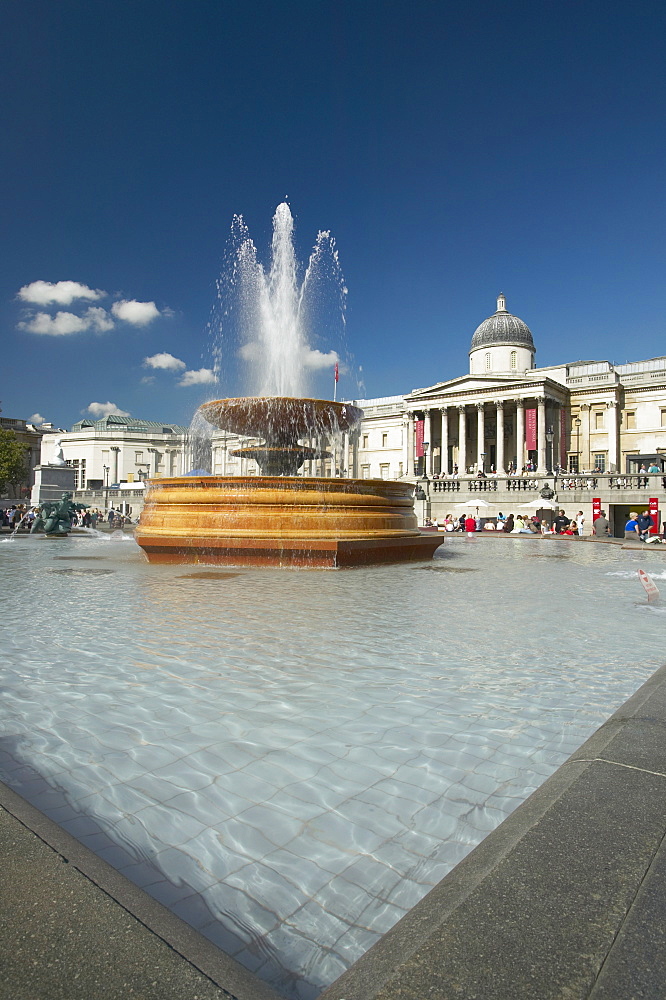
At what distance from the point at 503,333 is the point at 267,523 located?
56.0 meters

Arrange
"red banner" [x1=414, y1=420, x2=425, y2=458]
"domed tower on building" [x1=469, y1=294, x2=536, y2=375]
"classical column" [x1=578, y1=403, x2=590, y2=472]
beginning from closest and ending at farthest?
"classical column" [x1=578, y1=403, x2=590, y2=472]
"red banner" [x1=414, y1=420, x2=425, y2=458]
"domed tower on building" [x1=469, y1=294, x2=536, y2=375]

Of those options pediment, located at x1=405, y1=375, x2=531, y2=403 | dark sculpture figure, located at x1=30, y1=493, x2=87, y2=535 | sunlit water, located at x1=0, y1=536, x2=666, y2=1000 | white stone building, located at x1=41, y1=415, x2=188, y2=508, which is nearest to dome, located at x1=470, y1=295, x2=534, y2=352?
pediment, located at x1=405, y1=375, x2=531, y2=403

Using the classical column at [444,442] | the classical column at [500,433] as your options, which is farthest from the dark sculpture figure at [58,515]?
the classical column at [444,442]

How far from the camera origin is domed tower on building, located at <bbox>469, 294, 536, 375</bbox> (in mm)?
60125

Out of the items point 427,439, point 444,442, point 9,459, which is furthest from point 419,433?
point 9,459

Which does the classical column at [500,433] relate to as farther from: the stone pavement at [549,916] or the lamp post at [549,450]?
the stone pavement at [549,916]

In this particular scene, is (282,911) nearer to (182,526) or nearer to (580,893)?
(580,893)

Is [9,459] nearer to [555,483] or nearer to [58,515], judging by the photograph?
[58,515]

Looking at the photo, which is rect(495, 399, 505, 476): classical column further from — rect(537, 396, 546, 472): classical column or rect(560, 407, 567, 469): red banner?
rect(560, 407, 567, 469): red banner

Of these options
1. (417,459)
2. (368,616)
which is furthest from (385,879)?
(417,459)

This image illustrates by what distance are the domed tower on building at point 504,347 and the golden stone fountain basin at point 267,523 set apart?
52289 mm

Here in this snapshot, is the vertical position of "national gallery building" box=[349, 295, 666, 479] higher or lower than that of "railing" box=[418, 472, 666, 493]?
higher

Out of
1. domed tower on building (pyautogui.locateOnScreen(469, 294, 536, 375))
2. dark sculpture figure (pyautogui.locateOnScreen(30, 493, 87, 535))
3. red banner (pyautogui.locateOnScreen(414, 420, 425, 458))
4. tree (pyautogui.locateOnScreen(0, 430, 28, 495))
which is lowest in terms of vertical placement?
dark sculpture figure (pyautogui.locateOnScreen(30, 493, 87, 535))

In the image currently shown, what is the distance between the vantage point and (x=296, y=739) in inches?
111
